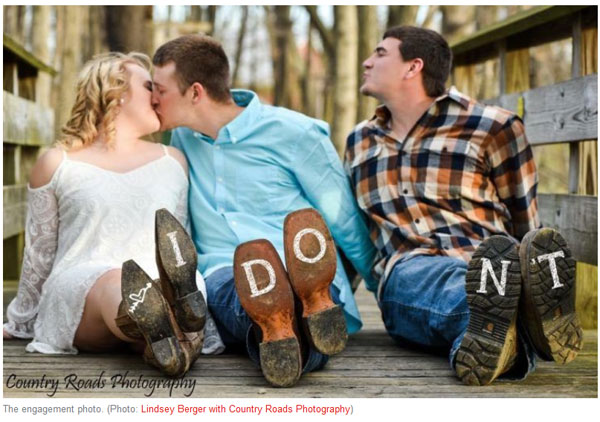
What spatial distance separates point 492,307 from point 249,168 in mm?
1164

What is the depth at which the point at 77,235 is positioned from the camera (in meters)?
2.74

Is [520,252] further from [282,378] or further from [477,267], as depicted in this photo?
[282,378]

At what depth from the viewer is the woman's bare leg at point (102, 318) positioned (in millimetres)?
2451

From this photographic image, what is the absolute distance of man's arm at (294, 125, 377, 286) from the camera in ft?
9.78

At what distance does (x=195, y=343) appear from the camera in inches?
93.1

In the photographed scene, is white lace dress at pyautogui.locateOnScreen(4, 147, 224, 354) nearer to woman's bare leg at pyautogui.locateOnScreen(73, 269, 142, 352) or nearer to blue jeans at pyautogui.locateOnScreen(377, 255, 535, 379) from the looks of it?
woman's bare leg at pyautogui.locateOnScreen(73, 269, 142, 352)

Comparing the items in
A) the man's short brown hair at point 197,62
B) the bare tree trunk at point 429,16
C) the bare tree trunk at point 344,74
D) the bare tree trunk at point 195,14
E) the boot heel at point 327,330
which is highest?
the bare tree trunk at point 195,14

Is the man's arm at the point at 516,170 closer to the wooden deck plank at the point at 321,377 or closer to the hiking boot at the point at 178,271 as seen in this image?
the wooden deck plank at the point at 321,377

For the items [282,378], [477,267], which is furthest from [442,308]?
[282,378]

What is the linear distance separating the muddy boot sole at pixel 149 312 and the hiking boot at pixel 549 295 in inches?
37.1

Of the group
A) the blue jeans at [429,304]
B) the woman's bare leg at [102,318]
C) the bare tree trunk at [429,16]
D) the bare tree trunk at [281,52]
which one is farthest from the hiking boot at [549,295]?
the bare tree trunk at [281,52]

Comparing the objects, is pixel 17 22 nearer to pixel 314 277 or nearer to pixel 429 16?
pixel 429 16

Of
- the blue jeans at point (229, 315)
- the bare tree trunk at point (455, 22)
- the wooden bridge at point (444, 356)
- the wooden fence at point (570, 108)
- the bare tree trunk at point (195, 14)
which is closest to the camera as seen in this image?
the wooden bridge at point (444, 356)

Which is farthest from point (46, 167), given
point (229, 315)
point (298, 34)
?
point (298, 34)
